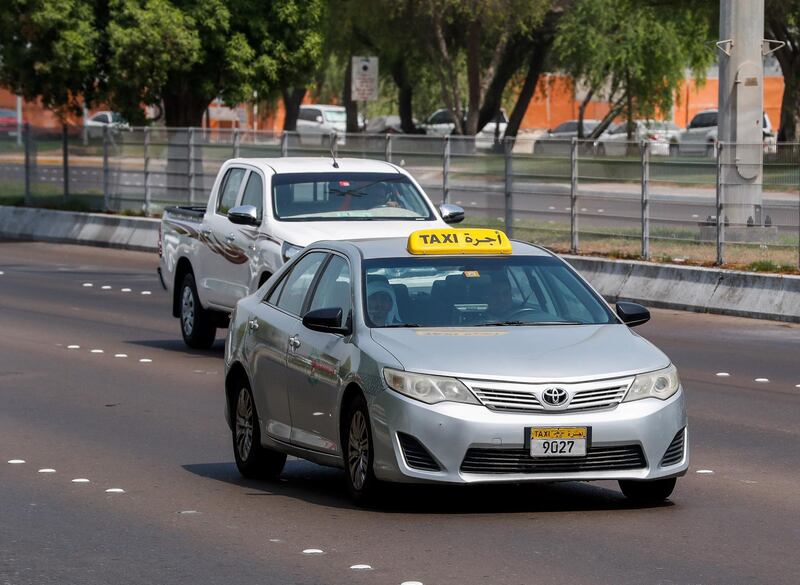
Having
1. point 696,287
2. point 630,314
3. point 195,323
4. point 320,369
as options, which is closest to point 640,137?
point 696,287

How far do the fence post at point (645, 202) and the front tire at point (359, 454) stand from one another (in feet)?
49.7

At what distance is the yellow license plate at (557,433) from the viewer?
343 inches

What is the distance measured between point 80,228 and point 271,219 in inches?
722

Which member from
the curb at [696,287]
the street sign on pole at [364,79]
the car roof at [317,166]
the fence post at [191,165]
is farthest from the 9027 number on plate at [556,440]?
the street sign on pole at [364,79]

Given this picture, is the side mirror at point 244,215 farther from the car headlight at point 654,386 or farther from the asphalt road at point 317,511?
the car headlight at point 654,386

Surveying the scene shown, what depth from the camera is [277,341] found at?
406 inches

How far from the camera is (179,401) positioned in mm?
14000

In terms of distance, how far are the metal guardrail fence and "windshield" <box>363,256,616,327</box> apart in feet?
39.9

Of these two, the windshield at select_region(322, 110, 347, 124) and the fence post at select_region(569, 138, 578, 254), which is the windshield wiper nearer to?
the fence post at select_region(569, 138, 578, 254)

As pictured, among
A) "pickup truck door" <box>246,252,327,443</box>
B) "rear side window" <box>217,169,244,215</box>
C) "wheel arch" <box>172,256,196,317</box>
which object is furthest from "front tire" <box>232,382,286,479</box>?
"wheel arch" <box>172,256,196,317</box>

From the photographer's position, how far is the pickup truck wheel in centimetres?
1788

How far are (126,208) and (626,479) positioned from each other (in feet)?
88.2

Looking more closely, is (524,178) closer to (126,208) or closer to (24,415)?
(126,208)

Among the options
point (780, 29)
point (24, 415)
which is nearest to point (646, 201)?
point (24, 415)
